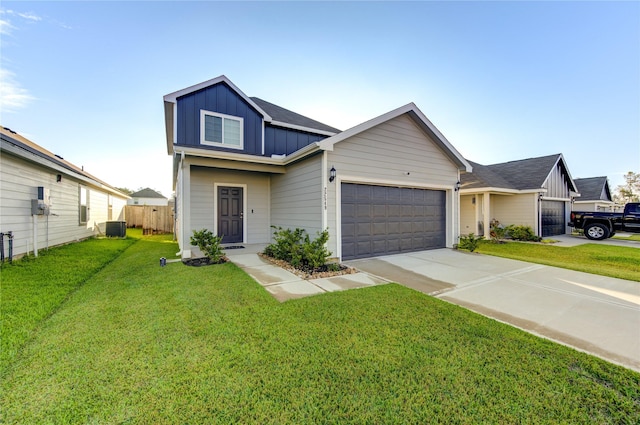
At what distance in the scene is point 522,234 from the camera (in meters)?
12.6

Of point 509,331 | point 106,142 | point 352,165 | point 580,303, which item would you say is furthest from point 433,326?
point 106,142

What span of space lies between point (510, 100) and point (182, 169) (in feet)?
46.3

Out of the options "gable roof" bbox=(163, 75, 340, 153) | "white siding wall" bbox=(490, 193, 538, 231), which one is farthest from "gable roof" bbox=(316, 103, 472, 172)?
"white siding wall" bbox=(490, 193, 538, 231)

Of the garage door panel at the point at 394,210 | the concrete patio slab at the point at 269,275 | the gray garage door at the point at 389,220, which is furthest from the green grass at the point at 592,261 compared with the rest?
the concrete patio slab at the point at 269,275

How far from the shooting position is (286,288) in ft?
14.6

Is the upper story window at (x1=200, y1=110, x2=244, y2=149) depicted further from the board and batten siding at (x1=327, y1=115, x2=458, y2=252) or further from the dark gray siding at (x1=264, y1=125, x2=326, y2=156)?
the board and batten siding at (x1=327, y1=115, x2=458, y2=252)

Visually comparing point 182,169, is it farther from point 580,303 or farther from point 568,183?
point 568,183

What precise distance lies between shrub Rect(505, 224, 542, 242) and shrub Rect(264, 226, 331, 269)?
38.8 ft

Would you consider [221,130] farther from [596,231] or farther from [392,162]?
[596,231]

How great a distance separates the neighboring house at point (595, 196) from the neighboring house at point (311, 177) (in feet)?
65.4

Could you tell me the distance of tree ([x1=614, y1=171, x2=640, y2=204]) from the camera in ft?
104

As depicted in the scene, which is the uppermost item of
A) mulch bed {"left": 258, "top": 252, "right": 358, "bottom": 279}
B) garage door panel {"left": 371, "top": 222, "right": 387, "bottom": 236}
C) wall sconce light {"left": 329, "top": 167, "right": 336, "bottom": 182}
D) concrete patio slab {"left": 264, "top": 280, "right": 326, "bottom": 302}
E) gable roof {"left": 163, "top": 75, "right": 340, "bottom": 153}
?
gable roof {"left": 163, "top": 75, "right": 340, "bottom": 153}

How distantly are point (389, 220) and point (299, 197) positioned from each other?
2.86m

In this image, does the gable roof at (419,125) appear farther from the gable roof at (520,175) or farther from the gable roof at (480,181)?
the gable roof at (520,175)
